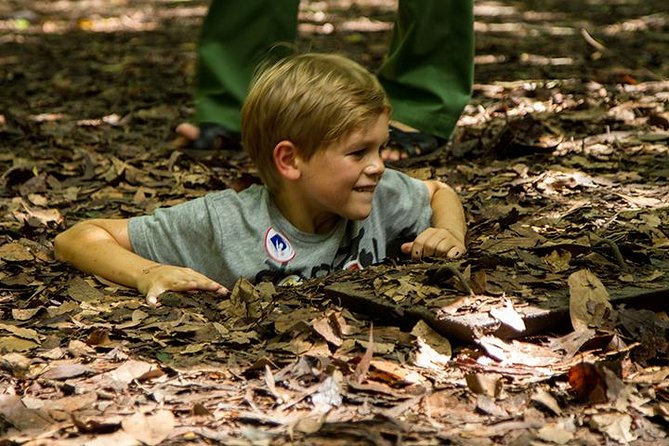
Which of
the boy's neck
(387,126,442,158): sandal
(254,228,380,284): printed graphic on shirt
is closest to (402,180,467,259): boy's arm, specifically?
(254,228,380,284): printed graphic on shirt

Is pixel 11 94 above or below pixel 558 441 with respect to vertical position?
below

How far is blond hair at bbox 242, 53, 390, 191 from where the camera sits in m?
3.50

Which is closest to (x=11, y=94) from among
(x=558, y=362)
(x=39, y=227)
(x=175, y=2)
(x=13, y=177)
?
(x=13, y=177)

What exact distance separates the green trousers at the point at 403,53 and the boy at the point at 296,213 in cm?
114

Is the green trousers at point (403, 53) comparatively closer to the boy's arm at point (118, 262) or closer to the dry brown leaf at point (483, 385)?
the boy's arm at point (118, 262)

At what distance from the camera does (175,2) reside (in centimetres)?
1288

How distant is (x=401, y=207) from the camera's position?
13.0 feet

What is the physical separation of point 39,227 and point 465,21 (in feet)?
7.33

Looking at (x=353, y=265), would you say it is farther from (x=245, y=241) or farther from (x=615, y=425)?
(x=615, y=425)

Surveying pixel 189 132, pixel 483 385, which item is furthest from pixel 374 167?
pixel 189 132

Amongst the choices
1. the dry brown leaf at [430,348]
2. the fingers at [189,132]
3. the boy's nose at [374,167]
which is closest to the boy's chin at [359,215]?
the boy's nose at [374,167]

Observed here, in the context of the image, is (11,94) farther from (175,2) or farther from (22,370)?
(175,2)

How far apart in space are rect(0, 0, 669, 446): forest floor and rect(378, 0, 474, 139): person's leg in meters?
0.22

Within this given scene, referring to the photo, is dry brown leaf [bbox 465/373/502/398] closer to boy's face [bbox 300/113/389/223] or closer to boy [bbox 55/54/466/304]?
boy [bbox 55/54/466/304]
